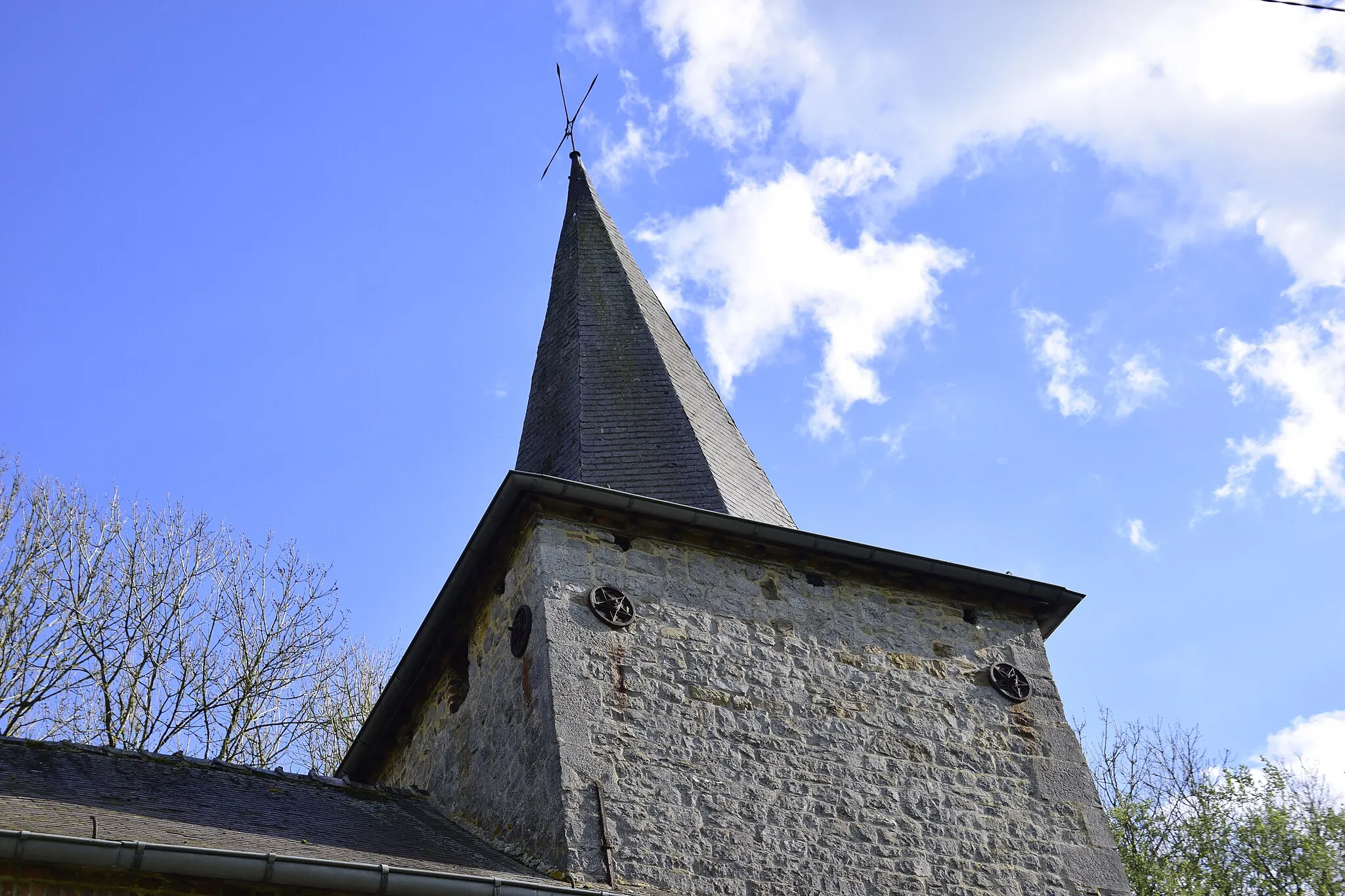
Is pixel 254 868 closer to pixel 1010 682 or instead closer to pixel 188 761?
pixel 188 761

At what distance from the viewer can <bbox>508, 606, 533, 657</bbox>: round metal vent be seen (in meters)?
8.25

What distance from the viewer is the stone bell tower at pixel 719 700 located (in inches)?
298

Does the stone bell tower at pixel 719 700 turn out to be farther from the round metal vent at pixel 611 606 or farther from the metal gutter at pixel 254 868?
the metal gutter at pixel 254 868

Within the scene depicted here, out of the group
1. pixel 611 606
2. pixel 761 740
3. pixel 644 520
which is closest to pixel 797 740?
pixel 761 740

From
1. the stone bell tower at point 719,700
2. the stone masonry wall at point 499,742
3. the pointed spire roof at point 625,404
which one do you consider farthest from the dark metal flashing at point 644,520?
the pointed spire roof at point 625,404

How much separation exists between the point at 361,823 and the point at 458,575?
2.04 metres

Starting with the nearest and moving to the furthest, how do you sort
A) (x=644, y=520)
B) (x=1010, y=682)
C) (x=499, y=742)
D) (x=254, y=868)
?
(x=254, y=868)
(x=499, y=742)
(x=644, y=520)
(x=1010, y=682)

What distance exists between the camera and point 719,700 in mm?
8203

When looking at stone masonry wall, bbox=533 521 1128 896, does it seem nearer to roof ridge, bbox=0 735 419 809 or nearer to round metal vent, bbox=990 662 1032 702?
round metal vent, bbox=990 662 1032 702

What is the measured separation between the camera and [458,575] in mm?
9242

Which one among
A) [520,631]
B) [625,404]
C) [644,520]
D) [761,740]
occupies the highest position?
[625,404]

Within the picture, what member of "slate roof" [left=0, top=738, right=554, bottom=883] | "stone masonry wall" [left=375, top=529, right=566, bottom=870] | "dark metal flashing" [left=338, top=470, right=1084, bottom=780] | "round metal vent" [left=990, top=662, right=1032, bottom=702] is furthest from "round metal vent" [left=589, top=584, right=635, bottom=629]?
"round metal vent" [left=990, top=662, right=1032, bottom=702]

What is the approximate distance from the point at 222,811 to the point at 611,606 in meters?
2.62

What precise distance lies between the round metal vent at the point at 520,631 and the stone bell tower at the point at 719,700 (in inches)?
0.6
